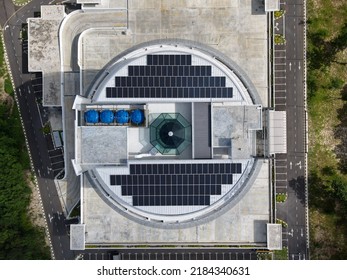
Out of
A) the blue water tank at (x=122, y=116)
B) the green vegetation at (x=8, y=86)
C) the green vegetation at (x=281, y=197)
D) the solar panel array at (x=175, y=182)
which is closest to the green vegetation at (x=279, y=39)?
the solar panel array at (x=175, y=182)

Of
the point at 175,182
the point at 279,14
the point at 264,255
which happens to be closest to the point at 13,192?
the point at 175,182

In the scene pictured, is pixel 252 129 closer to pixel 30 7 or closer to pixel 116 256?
pixel 116 256

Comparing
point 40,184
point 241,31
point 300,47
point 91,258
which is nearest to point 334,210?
point 300,47

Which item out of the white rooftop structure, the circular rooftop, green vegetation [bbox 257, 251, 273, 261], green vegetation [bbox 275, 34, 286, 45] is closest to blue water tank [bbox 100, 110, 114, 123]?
the circular rooftop

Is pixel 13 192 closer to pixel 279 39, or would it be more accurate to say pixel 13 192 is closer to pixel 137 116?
pixel 137 116

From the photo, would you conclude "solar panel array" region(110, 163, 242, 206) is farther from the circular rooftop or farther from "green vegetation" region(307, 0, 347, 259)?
"green vegetation" region(307, 0, 347, 259)
